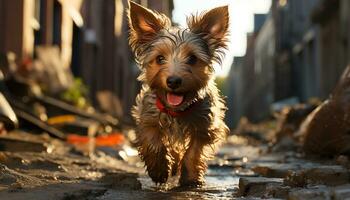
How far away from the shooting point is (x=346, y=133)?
23.4 feet

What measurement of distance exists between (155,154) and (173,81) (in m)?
0.72

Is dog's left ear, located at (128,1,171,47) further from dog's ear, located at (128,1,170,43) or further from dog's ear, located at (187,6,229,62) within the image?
dog's ear, located at (187,6,229,62)

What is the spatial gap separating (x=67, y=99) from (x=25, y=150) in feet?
27.3

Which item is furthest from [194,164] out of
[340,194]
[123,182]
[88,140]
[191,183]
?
[88,140]

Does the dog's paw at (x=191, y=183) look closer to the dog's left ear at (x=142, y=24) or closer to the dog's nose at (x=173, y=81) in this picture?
the dog's nose at (x=173, y=81)

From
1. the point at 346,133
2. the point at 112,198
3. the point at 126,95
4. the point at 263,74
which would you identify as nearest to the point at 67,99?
the point at 346,133

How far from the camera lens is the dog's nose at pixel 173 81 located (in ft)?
16.9

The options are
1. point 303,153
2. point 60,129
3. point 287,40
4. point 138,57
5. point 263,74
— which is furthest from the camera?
point 263,74

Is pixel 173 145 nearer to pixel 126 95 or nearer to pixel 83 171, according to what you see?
pixel 83 171

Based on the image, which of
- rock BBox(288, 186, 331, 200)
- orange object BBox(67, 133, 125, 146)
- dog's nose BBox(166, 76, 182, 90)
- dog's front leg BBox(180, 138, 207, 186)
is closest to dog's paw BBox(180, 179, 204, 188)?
dog's front leg BBox(180, 138, 207, 186)

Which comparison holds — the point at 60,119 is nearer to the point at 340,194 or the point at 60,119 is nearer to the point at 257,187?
the point at 257,187

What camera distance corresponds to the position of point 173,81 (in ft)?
16.9

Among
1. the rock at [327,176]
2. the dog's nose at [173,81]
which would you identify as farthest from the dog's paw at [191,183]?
the rock at [327,176]

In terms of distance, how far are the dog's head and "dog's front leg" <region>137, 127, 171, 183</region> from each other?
1.11 ft
